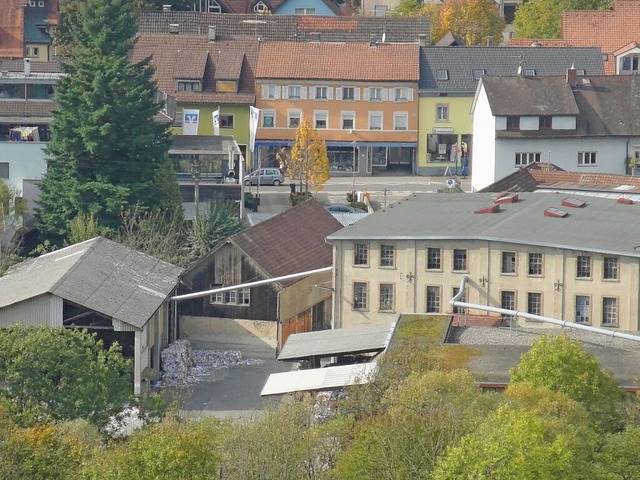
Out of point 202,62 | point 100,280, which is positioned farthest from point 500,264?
point 202,62

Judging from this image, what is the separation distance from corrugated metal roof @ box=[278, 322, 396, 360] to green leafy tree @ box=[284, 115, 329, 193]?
26.0 metres

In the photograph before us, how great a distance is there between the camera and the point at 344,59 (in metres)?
93.7

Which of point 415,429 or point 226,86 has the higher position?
point 226,86

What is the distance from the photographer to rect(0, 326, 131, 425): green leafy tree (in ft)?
152

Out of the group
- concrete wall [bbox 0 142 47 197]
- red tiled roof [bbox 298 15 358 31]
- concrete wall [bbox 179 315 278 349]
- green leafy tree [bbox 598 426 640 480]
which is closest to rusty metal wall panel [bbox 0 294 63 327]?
concrete wall [bbox 179 315 278 349]

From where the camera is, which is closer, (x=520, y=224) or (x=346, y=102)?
(x=520, y=224)

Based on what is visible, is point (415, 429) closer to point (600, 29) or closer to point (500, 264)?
point (500, 264)

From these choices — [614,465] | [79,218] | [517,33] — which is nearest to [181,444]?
[614,465]

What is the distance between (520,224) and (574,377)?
15639mm

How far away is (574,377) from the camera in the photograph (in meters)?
45.8

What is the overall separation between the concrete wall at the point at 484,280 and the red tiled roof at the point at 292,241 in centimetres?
295

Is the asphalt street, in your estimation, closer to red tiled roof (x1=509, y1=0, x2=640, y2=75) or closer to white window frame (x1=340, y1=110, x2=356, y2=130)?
white window frame (x1=340, y1=110, x2=356, y2=130)

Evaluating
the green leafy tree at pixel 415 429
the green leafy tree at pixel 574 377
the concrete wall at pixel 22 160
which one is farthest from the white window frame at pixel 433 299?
the concrete wall at pixel 22 160

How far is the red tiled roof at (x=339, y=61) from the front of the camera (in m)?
92.9
